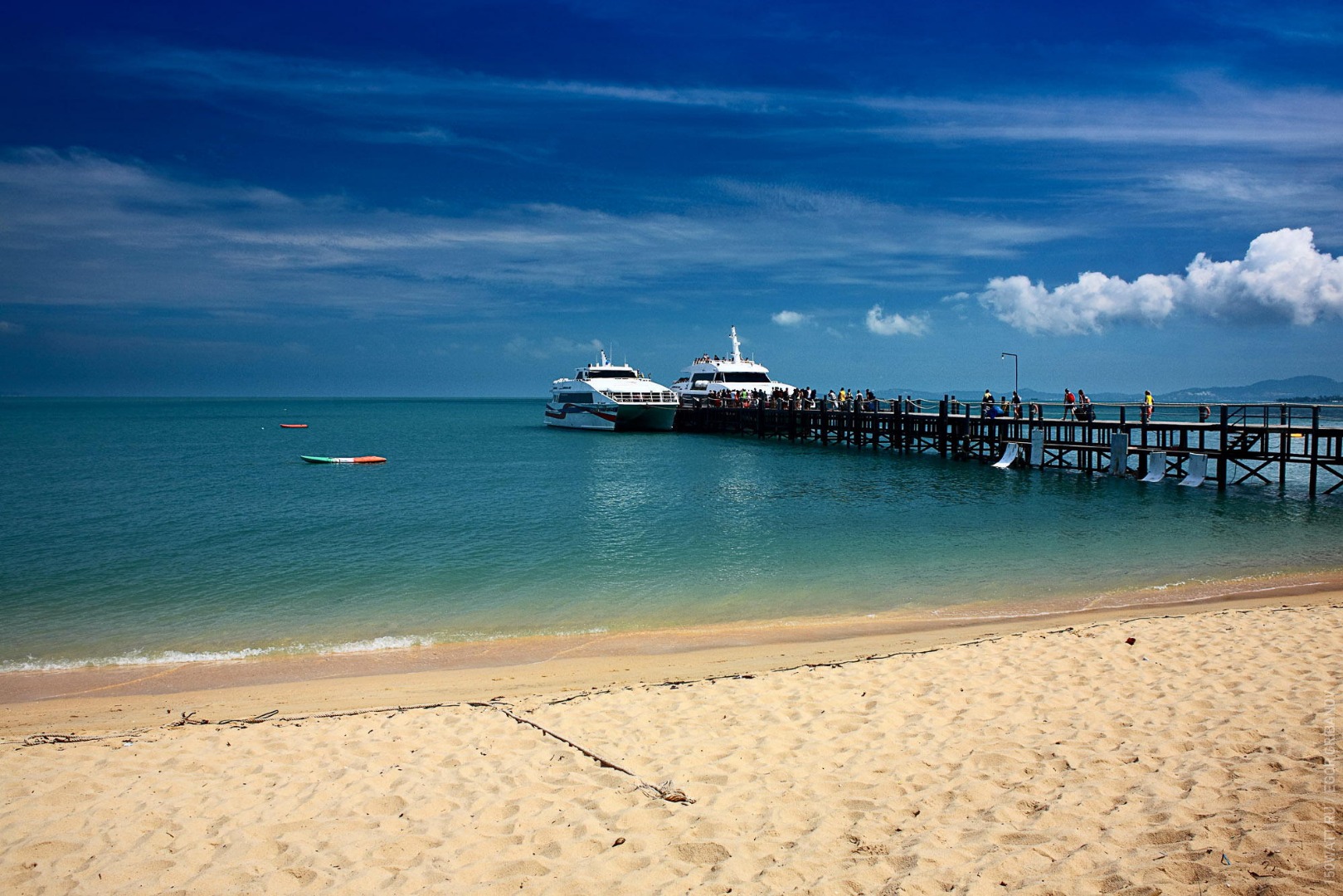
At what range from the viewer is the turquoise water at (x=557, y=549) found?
12531mm

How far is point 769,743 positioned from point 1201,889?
3.05 meters

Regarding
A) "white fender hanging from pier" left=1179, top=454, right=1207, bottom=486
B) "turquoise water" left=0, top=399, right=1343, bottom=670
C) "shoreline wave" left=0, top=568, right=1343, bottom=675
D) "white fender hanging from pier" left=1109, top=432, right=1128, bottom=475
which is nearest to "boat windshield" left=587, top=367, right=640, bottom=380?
"turquoise water" left=0, top=399, right=1343, bottom=670

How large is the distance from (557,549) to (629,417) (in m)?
39.1

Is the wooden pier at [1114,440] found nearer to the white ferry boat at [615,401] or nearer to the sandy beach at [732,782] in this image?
the white ferry boat at [615,401]

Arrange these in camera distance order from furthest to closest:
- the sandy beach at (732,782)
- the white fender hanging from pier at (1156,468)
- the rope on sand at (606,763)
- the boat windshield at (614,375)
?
the boat windshield at (614,375) → the white fender hanging from pier at (1156,468) → the rope on sand at (606,763) → the sandy beach at (732,782)

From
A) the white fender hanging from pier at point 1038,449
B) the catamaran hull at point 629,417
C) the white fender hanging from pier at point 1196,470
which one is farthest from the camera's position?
the catamaran hull at point 629,417

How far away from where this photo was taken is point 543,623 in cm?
1217

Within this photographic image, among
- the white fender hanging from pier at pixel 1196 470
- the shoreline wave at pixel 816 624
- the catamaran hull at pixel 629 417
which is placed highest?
the catamaran hull at pixel 629 417

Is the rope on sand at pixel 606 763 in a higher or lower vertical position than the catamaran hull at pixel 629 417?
lower

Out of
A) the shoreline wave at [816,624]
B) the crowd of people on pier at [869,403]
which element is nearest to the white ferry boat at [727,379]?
the crowd of people on pier at [869,403]

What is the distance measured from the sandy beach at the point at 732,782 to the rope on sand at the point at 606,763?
1.0 inches

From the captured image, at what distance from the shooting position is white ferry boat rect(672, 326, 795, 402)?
198 ft

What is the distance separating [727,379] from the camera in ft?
200

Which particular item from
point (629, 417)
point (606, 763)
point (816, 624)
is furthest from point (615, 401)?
point (606, 763)
